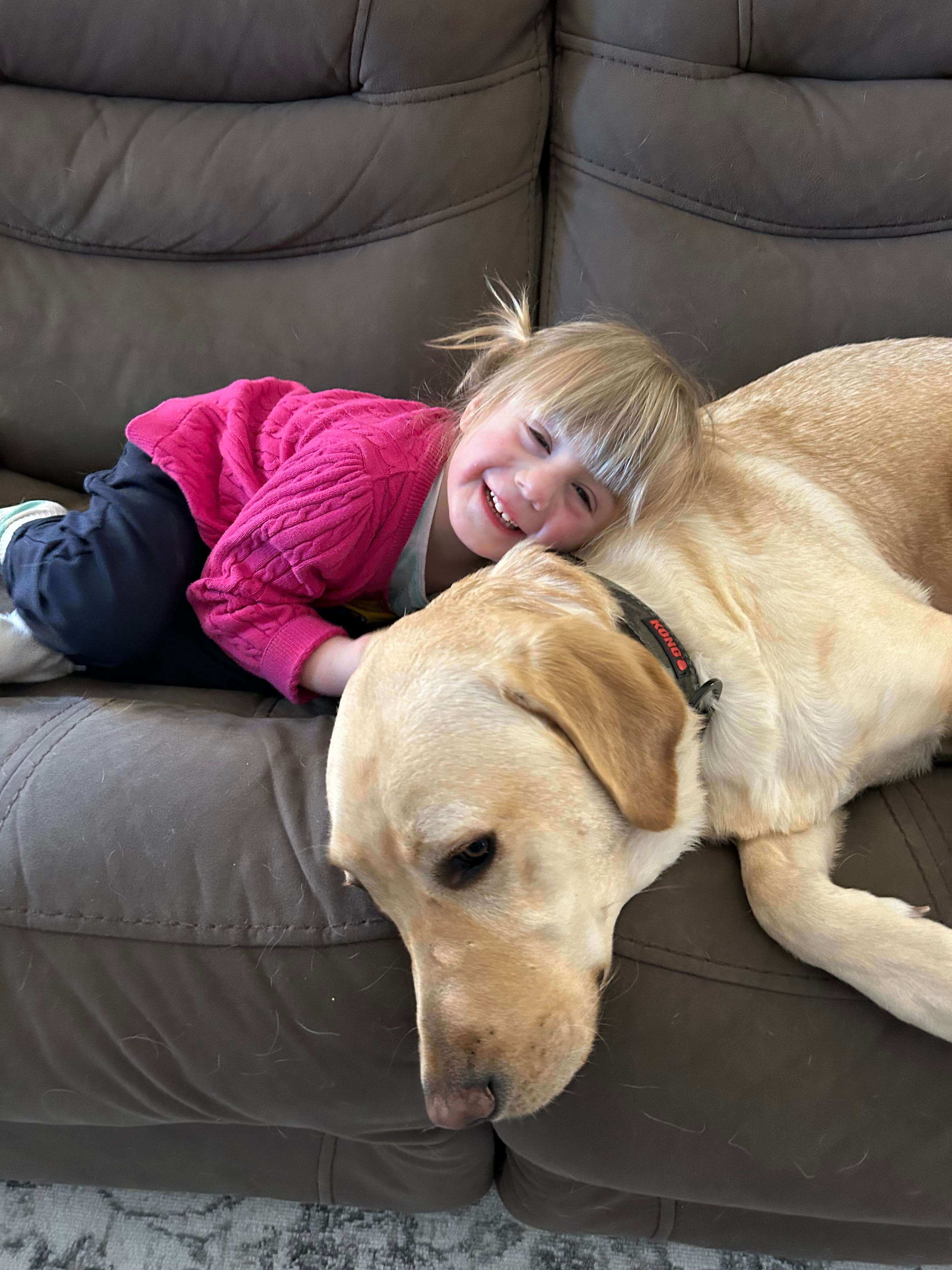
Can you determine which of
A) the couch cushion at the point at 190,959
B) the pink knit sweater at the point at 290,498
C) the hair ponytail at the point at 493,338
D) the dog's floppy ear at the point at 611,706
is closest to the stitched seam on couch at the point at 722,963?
the dog's floppy ear at the point at 611,706

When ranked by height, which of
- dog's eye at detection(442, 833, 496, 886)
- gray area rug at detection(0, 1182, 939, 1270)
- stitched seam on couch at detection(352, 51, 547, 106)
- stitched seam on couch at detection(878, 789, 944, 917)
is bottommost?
gray area rug at detection(0, 1182, 939, 1270)

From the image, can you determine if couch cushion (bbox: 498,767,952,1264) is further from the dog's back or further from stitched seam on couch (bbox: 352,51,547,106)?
stitched seam on couch (bbox: 352,51,547,106)

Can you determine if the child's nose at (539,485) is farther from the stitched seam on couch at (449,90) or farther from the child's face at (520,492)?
the stitched seam on couch at (449,90)

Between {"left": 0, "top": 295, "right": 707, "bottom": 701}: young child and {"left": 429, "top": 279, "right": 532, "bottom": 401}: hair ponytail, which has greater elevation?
{"left": 429, "top": 279, "right": 532, "bottom": 401}: hair ponytail

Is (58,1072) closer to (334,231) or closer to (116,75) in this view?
(334,231)

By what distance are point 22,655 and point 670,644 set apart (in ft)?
3.85

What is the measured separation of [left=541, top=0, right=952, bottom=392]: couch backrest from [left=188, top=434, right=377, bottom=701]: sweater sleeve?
2.72 ft

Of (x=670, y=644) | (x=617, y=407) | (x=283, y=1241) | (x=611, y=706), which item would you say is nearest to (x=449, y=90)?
(x=617, y=407)

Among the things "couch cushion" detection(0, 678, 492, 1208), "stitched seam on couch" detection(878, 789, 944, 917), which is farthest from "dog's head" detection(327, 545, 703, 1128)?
"stitched seam on couch" detection(878, 789, 944, 917)

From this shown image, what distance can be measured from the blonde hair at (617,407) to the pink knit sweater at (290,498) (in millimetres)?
199

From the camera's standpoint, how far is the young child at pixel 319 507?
1.50m

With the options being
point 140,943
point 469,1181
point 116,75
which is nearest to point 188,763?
point 140,943

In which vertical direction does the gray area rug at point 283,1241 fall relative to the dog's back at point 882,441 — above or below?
below

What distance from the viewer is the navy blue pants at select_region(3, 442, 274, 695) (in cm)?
158
